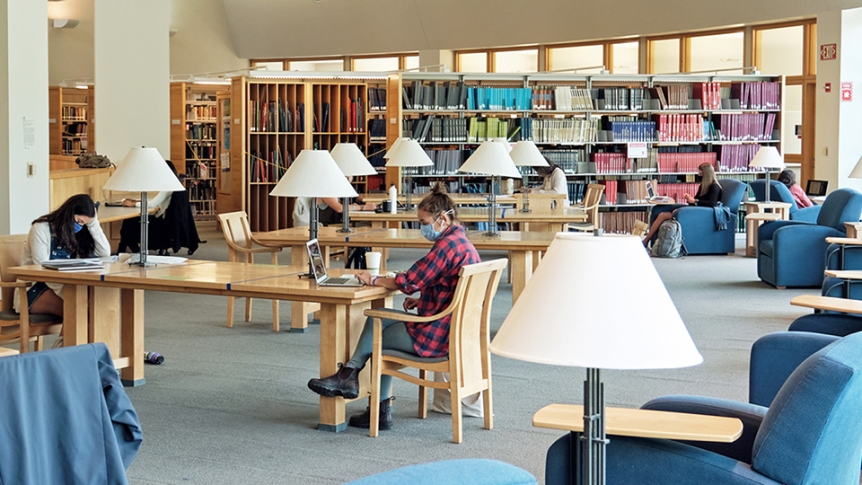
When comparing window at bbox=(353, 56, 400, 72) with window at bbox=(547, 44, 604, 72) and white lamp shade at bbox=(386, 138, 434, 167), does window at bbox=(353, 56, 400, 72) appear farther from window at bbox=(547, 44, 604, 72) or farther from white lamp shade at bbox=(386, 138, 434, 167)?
white lamp shade at bbox=(386, 138, 434, 167)

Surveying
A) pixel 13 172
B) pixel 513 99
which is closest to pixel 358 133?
pixel 513 99

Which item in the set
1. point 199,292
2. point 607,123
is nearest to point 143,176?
point 199,292

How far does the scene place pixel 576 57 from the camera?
16391 millimetres

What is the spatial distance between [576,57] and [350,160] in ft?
31.4

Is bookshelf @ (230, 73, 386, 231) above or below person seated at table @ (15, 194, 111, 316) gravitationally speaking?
above

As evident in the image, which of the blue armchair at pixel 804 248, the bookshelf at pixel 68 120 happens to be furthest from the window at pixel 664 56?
the bookshelf at pixel 68 120

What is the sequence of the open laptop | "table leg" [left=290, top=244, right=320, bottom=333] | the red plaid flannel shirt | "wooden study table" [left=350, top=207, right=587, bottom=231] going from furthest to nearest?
"wooden study table" [left=350, top=207, right=587, bottom=231]
"table leg" [left=290, top=244, right=320, bottom=333]
the open laptop
the red plaid flannel shirt

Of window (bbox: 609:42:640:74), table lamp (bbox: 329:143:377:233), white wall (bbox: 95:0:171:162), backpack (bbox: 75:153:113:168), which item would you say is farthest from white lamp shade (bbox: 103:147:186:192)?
window (bbox: 609:42:640:74)

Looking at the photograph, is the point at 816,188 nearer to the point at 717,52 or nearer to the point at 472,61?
the point at 717,52

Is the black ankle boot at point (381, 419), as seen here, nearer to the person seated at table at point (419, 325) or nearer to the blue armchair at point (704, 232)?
the person seated at table at point (419, 325)

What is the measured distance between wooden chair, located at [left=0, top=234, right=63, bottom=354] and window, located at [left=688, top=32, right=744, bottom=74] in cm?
1124

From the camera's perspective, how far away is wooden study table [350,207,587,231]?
861 cm

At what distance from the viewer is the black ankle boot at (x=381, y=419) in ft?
15.3

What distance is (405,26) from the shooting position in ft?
56.7
